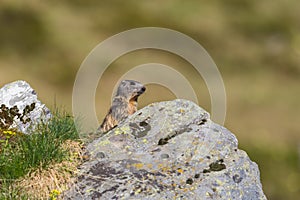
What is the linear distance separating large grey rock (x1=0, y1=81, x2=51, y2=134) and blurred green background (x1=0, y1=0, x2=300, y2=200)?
87.7 feet

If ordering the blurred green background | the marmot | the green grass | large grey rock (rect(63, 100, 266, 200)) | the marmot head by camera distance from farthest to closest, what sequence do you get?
the blurred green background → the marmot head → the marmot → the green grass → large grey rock (rect(63, 100, 266, 200))

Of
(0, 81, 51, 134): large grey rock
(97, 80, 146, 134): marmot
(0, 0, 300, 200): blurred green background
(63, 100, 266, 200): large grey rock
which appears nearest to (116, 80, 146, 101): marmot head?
(97, 80, 146, 134): marmot

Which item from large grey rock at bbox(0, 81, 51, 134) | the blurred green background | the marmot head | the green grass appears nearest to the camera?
the green grass

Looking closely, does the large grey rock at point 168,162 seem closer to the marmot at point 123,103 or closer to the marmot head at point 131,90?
the marmot at point 123,103

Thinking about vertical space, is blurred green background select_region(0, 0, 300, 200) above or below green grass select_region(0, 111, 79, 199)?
above

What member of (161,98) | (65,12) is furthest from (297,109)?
(65,12)

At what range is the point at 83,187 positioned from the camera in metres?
13.0

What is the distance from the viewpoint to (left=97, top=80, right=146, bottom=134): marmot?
54.6ft

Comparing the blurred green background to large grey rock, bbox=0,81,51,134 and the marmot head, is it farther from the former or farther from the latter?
large grey rock, bbox=0,81,51,134

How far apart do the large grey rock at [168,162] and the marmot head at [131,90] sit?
6.28 ft

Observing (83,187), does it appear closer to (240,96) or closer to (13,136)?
(13,136)

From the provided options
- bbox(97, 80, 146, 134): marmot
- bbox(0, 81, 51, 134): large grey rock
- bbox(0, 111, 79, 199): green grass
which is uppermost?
bbox(97, 80, 146, 134): marmot

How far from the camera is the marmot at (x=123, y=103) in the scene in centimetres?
1666

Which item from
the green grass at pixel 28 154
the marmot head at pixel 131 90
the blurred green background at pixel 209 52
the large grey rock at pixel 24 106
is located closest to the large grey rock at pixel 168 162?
the green grass at pixel 28 154
